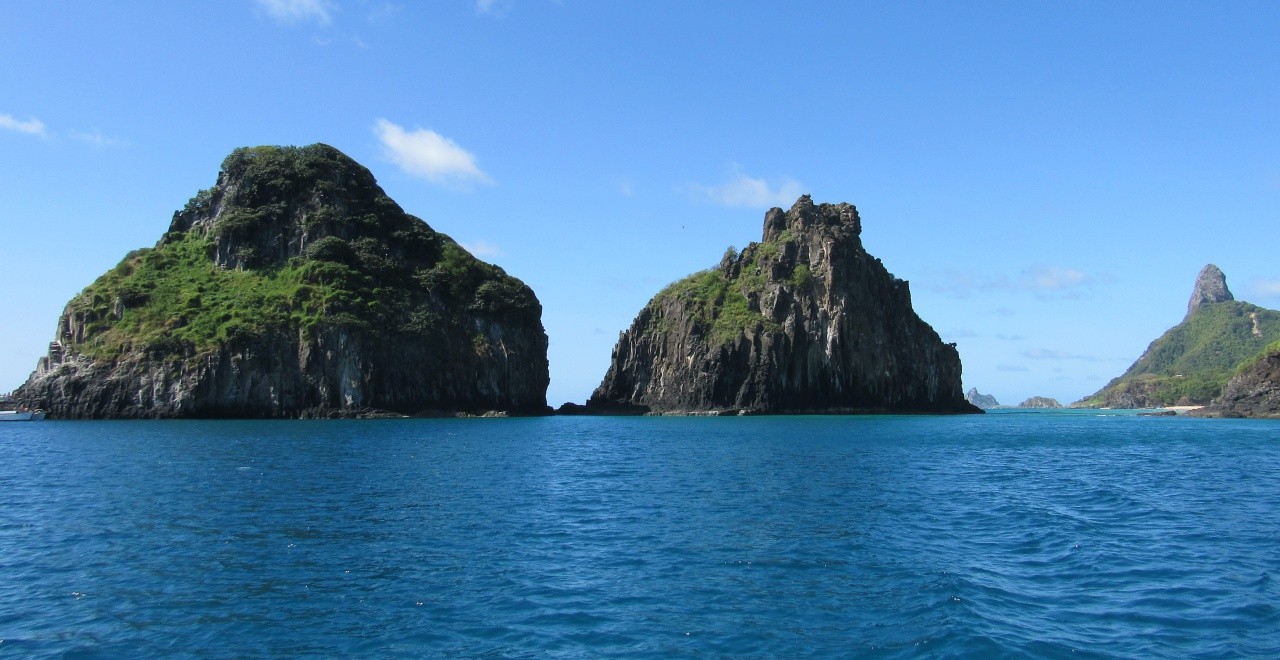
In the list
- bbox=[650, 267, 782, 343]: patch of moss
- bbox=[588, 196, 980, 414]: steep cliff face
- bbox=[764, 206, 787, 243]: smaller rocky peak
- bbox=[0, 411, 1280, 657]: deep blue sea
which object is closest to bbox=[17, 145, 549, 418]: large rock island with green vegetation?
bbox=[588, 196, 980, 414]: steep cliff face

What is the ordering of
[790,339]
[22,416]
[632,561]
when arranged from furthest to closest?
1. [790,339]
2. [22,416]
3. [632,561]

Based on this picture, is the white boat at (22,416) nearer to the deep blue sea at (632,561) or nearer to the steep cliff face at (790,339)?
the deep blue sea at (632,561)

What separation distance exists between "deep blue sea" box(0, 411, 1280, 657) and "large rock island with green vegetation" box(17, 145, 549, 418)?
67.6 metres

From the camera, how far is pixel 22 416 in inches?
4117

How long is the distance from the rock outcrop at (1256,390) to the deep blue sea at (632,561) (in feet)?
388

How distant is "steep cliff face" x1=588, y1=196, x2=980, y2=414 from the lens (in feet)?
494

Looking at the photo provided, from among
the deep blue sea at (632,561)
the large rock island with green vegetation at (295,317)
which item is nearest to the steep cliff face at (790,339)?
the large rock island with green vegetation at (295,317)

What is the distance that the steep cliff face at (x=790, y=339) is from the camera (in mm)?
150500

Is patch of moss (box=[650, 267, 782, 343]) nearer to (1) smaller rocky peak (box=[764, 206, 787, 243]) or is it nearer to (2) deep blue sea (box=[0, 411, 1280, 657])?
(1) smaller rocky peak (box=[764, 206, 787, 243])

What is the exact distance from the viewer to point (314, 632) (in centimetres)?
1683

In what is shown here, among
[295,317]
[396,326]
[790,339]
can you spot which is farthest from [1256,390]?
[295,317]

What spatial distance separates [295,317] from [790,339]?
282ft

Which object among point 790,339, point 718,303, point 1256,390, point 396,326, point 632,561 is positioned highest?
point 718,303

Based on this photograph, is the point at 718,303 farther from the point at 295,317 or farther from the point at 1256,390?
the point at 1256,390
